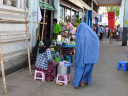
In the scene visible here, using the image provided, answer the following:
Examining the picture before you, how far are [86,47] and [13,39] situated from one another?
9.48ft

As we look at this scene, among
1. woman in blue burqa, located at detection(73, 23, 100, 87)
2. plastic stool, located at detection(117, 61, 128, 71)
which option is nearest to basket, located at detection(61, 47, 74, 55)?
plastic stool, located at detection(117, 61, 128, 71)

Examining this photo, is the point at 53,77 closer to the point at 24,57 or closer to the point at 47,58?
the point at 47,58

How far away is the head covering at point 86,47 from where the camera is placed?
471 centimetres

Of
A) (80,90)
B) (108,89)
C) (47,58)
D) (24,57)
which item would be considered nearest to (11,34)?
(24,57)

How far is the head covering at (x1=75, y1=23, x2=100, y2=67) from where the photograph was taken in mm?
4707

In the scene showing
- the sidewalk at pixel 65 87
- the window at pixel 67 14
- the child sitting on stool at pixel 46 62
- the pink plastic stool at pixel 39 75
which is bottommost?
the sidewalk at pixel 65 87

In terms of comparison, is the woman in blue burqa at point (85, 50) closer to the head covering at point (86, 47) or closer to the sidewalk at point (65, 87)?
the head covering at point (86, 47)

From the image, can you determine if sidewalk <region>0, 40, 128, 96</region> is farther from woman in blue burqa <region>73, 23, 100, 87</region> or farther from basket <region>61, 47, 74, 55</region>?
basket <region>61, 47, 74, 55</region>

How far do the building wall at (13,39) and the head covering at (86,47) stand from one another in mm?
2553

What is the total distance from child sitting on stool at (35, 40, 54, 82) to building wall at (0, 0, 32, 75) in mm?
1325

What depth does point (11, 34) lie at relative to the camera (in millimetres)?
6352

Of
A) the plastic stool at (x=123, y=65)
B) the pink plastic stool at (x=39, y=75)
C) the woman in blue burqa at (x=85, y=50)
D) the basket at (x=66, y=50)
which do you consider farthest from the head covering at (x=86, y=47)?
the plastic stool at (x=123, y=65)

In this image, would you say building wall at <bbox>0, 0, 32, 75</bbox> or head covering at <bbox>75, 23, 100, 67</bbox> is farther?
building wall at <bbox>0, 0, 32, 75</bbox>

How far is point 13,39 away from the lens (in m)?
6.45
